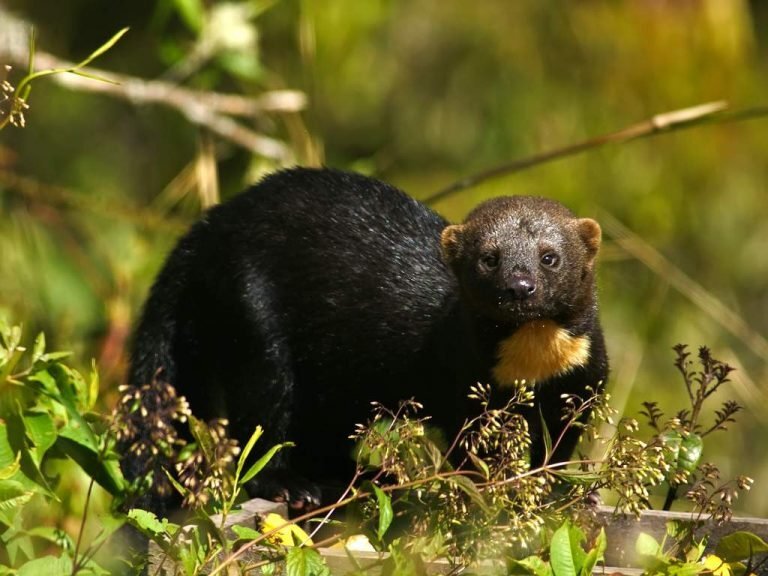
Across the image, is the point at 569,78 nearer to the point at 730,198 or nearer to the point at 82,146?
the point at 730,198

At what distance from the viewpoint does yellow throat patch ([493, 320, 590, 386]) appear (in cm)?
463

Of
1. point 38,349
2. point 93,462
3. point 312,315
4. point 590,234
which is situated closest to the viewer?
point 38,349

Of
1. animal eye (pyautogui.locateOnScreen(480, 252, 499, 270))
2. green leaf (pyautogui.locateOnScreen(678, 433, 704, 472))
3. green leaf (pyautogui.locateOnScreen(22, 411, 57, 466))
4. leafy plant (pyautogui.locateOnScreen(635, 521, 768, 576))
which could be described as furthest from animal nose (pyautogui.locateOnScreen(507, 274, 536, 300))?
green leaf (pyautogui.locateOnScreen(22, 411, 57, 466))

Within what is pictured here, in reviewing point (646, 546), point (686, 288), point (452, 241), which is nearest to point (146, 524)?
point (646, 546)

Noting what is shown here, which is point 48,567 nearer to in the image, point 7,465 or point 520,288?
point 7,465

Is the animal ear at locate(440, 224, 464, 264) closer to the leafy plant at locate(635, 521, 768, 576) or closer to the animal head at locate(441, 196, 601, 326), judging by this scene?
the animal head at locate(441, 196, 601, 326)

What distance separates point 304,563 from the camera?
3.16m

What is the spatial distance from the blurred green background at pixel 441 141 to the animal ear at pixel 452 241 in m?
1.87

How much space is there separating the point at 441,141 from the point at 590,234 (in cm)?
472

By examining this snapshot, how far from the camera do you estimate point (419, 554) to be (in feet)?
10.8

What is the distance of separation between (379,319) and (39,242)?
2.89 meters

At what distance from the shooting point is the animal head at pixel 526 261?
4.54 metres

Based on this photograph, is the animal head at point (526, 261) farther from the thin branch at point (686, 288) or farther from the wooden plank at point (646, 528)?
the thin branch at point (686, 288)

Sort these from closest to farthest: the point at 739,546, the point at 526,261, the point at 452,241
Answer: the point at 739,546
the point at 526,261
the point at 452,241
